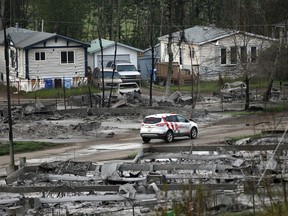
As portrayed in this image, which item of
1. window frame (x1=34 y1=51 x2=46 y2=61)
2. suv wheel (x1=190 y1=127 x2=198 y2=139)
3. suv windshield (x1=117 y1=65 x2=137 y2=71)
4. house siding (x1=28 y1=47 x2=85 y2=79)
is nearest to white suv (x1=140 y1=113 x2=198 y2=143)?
suv wheel (x1=190 y1=127 x2=198 y2=139)

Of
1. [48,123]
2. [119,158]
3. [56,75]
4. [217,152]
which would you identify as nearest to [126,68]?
[56,75]

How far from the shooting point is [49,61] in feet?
242

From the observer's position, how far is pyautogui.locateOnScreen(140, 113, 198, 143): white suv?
43.0 m

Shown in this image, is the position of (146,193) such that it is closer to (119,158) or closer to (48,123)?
(119,158)

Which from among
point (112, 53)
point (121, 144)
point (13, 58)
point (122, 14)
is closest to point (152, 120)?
point (121, 144)

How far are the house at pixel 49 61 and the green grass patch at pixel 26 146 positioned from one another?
92.8ft

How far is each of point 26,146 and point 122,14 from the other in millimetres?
65603

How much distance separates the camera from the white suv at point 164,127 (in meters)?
43.0

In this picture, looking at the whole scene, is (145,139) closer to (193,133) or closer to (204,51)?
(193,133)

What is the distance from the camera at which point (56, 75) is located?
243 ft

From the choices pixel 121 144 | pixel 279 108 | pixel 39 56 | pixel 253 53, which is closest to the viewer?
pixel 121 144

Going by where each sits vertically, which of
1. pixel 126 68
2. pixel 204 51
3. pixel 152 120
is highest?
pixel 204 51

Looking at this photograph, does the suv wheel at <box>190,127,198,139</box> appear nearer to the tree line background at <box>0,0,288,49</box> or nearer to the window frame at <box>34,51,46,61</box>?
the tree line background at <box>0,0,288,49</box>

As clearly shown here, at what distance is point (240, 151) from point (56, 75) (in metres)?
42.6
